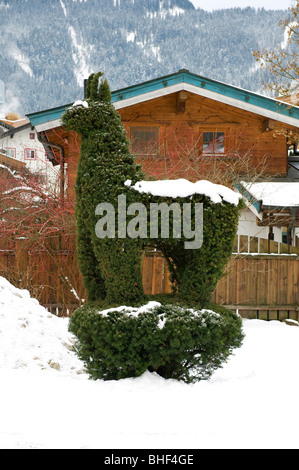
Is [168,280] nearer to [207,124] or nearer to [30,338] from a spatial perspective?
[30,338]

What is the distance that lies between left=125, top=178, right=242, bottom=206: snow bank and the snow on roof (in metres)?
4.60

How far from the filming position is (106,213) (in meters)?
4.26

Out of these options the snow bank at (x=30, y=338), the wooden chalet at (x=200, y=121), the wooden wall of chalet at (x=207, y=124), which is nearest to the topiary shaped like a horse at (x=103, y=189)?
the snow bank at (x=30, y=338)

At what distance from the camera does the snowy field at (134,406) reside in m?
3.33

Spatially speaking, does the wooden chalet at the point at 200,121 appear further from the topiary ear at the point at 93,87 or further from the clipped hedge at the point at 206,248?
the clipped hedge at the point at 206,248

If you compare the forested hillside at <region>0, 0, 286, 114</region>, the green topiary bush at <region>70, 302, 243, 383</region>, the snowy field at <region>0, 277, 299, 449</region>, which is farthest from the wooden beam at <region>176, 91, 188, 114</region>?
the forested hillside at <region>0, 0, 286, 114</region>

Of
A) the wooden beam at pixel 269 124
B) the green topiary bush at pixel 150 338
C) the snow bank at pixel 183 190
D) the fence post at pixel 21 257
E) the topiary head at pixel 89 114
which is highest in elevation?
the wooden beam at pixel 269 124

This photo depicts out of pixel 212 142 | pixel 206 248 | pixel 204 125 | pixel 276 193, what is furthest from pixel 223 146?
pixel 206 248

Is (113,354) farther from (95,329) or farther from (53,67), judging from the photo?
(53,67)

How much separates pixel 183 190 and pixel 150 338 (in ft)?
5.10

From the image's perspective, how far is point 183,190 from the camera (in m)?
4.33

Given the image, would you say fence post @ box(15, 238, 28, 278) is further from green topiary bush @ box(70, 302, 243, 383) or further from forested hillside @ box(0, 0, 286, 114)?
forested hillside @ box(0, 0, 286, 114)

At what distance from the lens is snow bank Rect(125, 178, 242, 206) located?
170 inches

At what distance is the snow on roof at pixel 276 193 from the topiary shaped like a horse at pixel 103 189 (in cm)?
490
